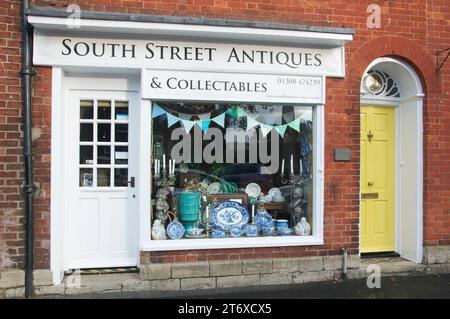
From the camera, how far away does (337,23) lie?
565 cm

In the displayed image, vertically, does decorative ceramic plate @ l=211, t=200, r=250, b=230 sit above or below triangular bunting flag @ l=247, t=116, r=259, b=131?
below

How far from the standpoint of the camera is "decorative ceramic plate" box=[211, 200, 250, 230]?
223 inches

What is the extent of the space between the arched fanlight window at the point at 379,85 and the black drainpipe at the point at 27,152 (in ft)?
14.7

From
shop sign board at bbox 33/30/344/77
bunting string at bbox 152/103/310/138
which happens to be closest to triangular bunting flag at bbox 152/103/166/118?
bunting string at bbox 152/103/310/138

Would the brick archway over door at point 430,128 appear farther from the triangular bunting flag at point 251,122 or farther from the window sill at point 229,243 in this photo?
the triangular bunting flag at point 251,122

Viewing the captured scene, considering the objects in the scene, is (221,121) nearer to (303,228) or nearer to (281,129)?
(281,129)

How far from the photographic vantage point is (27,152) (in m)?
4.79

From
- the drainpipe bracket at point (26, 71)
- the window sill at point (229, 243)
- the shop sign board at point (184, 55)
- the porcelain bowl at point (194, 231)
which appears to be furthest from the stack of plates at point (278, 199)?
the drainpipe bracket at point (26, 71)

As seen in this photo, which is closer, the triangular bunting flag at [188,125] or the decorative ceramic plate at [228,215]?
the triangular bunting flag at [188,125]

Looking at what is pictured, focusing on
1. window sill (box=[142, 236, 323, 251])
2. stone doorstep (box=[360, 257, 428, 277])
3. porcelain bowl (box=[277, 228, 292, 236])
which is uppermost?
porcelain bowl (box=[277, 228, 292, 236])

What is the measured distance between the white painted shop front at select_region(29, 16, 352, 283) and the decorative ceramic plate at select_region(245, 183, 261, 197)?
65cm

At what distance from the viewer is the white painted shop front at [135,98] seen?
504 cm

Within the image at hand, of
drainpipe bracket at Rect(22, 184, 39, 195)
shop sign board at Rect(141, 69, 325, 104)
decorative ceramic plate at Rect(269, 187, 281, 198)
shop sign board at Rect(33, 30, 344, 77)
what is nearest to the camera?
drainpipe bracket at Rect(22, 184, 39, 195)

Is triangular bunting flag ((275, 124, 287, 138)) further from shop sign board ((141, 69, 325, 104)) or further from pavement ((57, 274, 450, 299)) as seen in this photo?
pavement ((57, 274, 450, 299))
